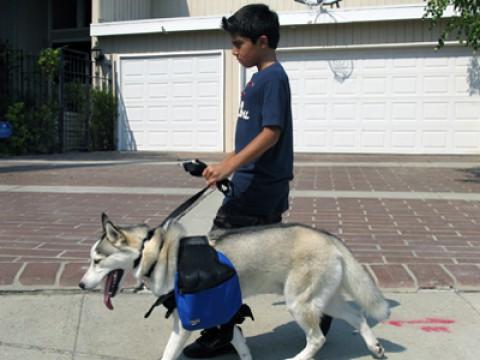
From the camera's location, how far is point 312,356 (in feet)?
10.1

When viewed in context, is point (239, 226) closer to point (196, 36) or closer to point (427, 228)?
point (427, 228)

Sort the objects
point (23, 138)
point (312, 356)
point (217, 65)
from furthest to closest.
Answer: point (217, 65)
point (23, 138)
point (312, 356)

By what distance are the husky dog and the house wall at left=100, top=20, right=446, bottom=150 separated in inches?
505

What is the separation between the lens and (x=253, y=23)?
3186 millimetres

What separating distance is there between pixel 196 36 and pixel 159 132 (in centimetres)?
286

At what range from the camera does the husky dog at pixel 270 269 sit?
2.82m

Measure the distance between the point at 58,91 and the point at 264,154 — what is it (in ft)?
42.7

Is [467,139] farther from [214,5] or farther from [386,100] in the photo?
[214,5]

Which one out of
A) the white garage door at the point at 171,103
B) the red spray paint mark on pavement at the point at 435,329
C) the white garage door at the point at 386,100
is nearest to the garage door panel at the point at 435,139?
the white garage door at the point at 386,100

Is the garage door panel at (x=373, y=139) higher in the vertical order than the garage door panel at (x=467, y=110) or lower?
lower

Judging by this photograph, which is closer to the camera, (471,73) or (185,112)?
(471,73)

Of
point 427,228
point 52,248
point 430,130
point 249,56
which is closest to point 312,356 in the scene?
point 249,56

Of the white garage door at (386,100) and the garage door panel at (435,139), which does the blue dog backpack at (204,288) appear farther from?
the garage door panel at (435,139)

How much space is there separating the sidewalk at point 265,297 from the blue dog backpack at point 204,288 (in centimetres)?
58
